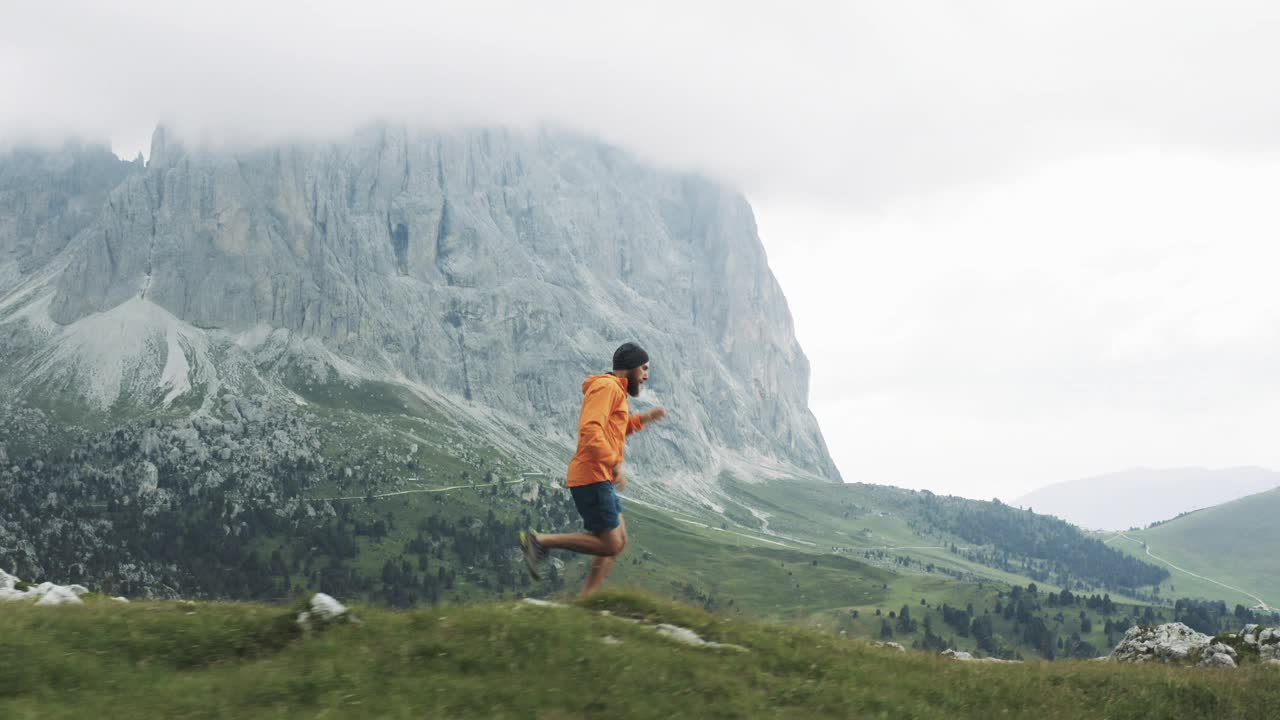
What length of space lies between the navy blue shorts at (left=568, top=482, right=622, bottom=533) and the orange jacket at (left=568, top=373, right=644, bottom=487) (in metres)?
0.16

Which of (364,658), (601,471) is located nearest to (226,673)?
(364,658)

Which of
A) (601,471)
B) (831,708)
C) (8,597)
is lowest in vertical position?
(8,597)

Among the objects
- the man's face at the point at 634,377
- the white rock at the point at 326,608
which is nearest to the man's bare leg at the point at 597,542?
the man's face at the point at 634,377

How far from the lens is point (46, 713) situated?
1178 cm

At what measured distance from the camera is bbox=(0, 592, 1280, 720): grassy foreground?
500 inches

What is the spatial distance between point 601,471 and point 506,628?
148 inches

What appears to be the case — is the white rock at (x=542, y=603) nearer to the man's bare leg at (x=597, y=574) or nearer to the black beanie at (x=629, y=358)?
the man's bare leg at (x=597, y=574)

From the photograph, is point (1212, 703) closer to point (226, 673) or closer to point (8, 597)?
point (226, 673)

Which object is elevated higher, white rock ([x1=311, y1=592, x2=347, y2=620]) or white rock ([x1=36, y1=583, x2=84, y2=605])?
white rock ([x1=311, y1=592, x2=347, y2=620])

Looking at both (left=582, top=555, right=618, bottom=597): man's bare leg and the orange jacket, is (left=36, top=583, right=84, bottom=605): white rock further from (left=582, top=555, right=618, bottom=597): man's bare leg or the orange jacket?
the orange jacket

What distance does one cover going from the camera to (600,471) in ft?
57.7

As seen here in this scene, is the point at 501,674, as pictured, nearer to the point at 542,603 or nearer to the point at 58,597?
the point at 542,603

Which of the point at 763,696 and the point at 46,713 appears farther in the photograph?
the point at 763,696

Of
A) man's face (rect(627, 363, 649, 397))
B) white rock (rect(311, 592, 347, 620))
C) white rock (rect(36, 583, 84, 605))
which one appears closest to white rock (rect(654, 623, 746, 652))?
man's face (rect(627, 363, 649, 397))
